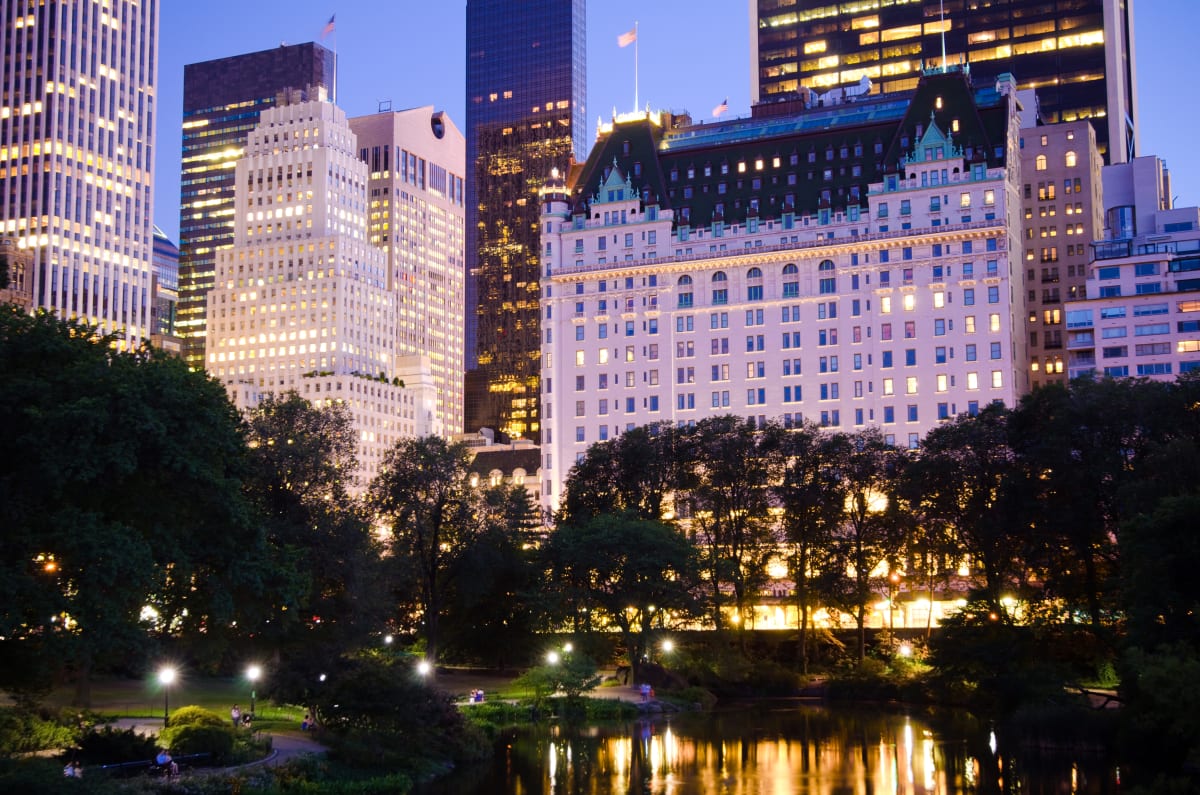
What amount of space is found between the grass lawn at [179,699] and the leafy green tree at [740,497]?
45281 mm

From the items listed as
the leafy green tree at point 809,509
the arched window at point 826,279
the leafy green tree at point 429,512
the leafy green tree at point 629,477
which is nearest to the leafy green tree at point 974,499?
the leafy green tree at point 809,509

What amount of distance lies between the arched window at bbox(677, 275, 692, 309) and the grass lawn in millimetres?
91066

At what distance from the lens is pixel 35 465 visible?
189ft

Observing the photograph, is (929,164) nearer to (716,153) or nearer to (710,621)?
(716,153)

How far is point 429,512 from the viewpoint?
11456 cm

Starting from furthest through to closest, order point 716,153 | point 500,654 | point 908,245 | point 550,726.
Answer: point 716,153 < point 908,245 < point 500,654 < point 550,726

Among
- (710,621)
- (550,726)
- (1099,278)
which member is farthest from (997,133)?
(550,726)

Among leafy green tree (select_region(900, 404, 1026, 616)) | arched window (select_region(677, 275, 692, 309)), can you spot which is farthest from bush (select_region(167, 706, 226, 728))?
arched window (select_region(677, 275, 692, 309))

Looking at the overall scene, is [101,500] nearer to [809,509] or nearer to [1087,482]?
[1087,482]

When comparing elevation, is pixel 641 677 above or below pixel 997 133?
below

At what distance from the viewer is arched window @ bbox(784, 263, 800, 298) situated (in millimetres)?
173500

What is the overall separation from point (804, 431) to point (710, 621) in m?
21.7

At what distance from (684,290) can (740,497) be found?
188 ft

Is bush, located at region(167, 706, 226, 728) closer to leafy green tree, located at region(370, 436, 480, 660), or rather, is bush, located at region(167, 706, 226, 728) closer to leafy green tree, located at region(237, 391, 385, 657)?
leafy green tree, located at region(237, 391, 385, 657)
